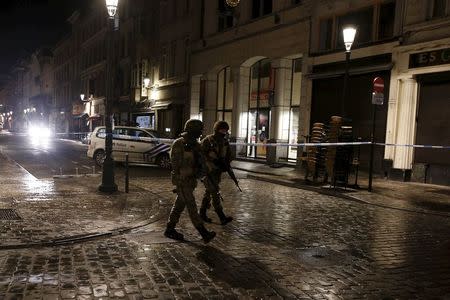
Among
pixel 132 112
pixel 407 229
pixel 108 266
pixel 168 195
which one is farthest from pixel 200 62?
pixel 108 266

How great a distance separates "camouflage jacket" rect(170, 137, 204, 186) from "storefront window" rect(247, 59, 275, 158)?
1566 centimetres

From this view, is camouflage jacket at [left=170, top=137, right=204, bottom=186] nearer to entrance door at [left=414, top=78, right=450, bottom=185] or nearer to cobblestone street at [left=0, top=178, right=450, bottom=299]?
cobblestone street at [left=0, top=178, right=450, bottom=299]

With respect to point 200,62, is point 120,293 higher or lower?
lower

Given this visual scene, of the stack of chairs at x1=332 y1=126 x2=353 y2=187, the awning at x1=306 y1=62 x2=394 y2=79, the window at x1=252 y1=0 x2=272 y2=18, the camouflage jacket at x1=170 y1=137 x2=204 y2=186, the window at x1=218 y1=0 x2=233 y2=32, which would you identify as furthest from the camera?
the window at x1=218 y1=0 x2=233 y2=32

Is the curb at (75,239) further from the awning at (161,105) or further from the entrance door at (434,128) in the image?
the awning at (161,105)

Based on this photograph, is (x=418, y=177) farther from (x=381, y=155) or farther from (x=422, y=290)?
(x=422, y=290)

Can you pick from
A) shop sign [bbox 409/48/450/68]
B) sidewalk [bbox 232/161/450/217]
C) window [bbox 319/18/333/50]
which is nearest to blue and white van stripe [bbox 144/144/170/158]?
sidewalk [bbox 232/161/450/217]

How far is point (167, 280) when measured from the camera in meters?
5.16

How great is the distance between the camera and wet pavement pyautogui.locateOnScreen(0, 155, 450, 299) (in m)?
4.95

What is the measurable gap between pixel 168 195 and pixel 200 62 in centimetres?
1748

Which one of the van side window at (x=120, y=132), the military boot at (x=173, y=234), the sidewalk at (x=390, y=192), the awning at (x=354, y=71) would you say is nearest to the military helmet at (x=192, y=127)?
the military boot at (x=173, y=234)

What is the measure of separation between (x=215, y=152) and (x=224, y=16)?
64.1 ft

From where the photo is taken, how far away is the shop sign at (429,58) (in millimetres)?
14125

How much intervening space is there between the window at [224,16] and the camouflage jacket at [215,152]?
61.1 feet
